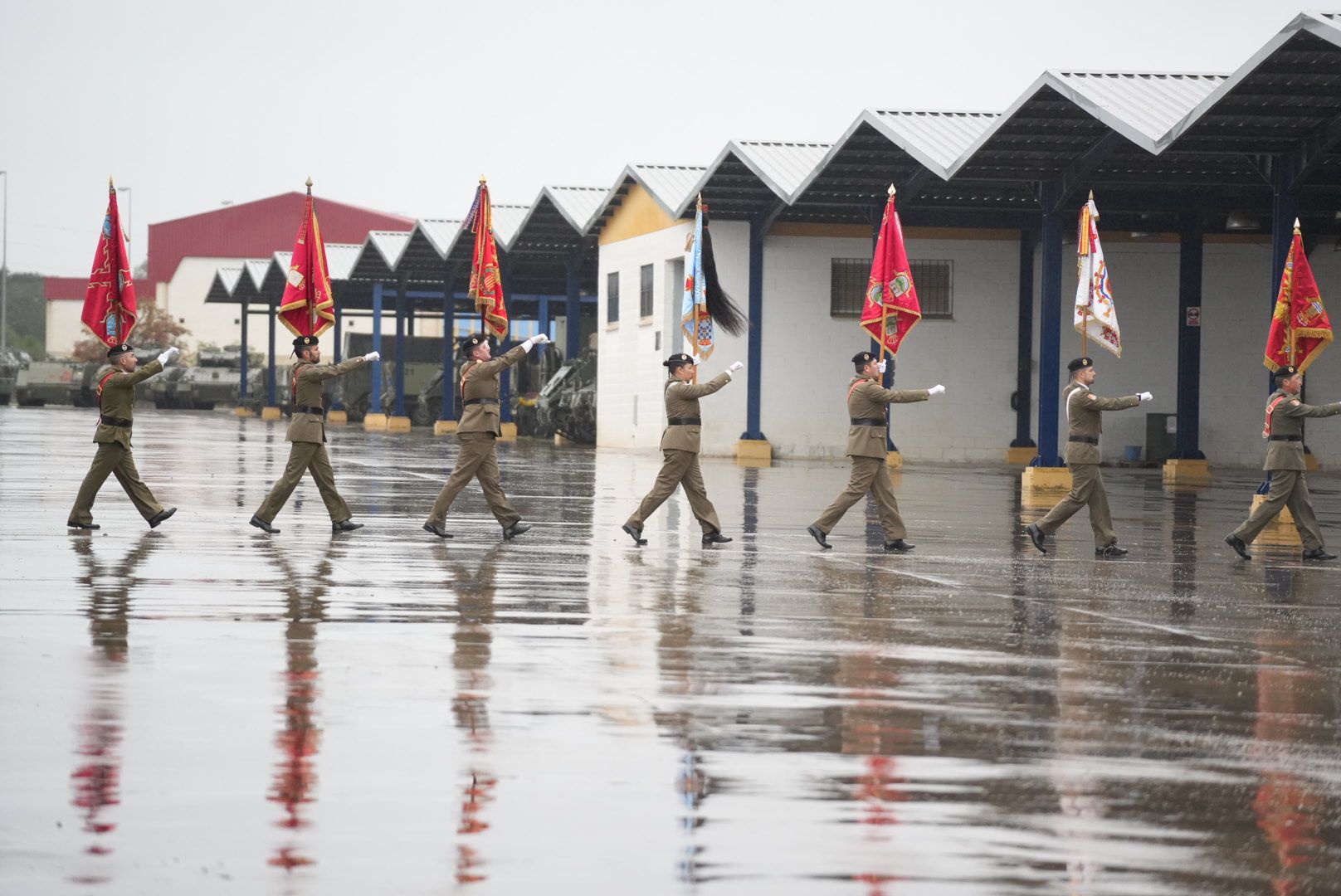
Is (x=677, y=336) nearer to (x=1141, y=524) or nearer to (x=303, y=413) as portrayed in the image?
(x=1141, y=524)

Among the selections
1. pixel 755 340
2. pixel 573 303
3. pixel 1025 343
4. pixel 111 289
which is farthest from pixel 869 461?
pixel 573 303

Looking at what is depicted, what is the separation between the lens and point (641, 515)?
1545 cm

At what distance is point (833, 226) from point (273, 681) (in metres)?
29.5

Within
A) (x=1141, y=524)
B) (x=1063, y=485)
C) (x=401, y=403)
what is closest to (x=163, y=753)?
(x=1141, y=524)

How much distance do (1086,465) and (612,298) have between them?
2804 centimetres

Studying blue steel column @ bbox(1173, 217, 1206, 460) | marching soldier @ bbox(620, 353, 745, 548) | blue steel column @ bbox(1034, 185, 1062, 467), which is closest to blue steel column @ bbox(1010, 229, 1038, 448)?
blue steel column @ bbox(1173, 217, 1206, 460)

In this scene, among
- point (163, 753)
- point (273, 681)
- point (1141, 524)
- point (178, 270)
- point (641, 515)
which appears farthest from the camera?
point (178, 270)

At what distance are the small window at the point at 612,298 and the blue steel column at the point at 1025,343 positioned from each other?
9.79 meters

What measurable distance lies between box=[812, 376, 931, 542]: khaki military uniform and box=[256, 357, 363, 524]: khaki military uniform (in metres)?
4.14

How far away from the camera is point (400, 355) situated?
192 ft

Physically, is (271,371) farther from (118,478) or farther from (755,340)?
(118,478)

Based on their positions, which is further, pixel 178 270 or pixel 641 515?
pixel 178 270

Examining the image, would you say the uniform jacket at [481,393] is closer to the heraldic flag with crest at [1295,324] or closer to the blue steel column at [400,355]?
the heraldic flag with crest at [1295,324]

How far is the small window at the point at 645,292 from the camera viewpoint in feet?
131
